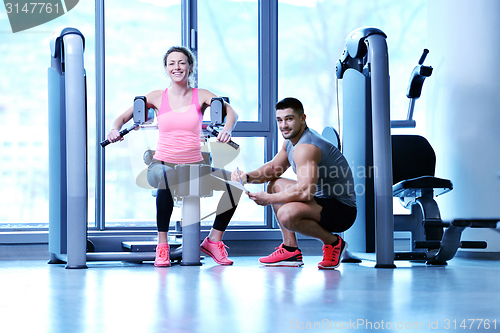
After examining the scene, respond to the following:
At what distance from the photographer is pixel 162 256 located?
2600 mm

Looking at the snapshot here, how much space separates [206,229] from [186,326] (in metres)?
2.61

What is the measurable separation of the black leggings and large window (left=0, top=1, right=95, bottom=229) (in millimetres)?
1316

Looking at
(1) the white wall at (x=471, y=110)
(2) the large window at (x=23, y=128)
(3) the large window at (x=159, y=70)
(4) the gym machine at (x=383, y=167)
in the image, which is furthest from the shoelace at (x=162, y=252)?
(1) the white wall at (x=471, y=110)

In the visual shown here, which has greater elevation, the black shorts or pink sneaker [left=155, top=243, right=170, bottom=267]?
the black shorts

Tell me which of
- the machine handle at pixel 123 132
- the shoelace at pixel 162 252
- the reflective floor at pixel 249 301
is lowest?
the shoelace at pixel 162 252

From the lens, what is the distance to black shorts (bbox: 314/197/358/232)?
2498 millimetres

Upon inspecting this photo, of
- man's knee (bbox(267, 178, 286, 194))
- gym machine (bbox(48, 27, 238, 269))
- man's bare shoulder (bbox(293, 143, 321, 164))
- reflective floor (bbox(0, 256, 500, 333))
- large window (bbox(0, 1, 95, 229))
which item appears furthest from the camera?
large window (bbox(0, 1, 95, 229))

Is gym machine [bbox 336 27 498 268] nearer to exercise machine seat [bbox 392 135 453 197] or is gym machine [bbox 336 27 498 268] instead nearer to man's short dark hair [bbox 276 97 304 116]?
exercise machine seat [bbox 392 135 453 197]

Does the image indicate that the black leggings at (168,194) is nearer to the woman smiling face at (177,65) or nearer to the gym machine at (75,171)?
the gym machine at (75,171)

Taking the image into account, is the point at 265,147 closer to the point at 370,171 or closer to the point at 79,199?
the point at 370,171

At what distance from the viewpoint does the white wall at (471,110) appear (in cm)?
329

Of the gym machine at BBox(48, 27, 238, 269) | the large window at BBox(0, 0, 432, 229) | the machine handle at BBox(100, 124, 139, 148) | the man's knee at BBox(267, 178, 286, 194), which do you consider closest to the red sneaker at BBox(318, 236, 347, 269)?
the man's knee at BBox(267, 178, 286, 194)

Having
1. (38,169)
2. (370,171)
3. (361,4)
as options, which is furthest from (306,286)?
(361,4)

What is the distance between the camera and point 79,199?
251cm
